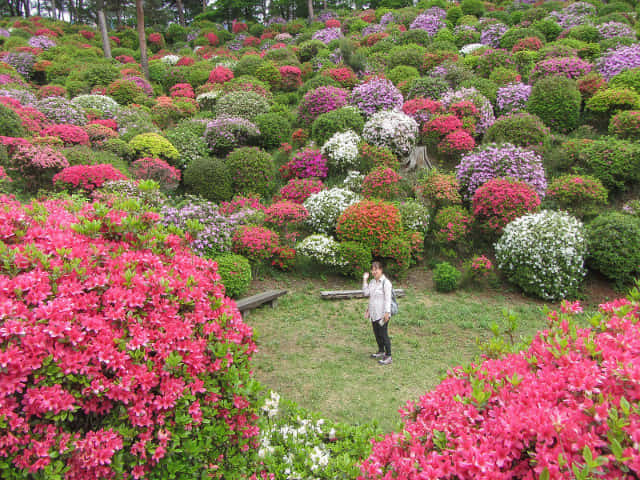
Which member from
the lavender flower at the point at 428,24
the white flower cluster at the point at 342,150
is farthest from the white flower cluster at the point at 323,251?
the lavender flower at the point at 428,24

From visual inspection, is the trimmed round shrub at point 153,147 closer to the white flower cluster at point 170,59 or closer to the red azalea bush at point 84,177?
the red azalea bush at point 84,177

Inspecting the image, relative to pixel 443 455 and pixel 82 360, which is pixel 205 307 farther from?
pixel 443 455

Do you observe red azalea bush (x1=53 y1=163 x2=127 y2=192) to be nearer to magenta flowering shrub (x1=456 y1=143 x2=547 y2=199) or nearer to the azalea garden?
the azalea garden

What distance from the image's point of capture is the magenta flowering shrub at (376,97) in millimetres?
14523

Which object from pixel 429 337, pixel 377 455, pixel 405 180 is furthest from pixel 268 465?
pixel 405 180

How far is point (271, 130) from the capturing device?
1452 cm

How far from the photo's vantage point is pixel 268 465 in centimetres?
320

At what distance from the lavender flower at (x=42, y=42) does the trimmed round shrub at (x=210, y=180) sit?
865 inches

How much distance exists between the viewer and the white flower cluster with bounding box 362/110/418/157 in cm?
1266

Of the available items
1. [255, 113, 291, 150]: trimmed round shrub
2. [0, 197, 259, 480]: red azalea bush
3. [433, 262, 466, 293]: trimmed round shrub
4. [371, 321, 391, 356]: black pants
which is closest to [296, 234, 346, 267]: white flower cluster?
[433, 262, 466, 293]: trimmed round shrub

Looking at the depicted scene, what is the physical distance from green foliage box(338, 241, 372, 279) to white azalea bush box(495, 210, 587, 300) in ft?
10.5

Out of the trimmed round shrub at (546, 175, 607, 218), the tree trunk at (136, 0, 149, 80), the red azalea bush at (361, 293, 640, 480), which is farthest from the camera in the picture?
the tree trunk at (136, 0, 149, 80)

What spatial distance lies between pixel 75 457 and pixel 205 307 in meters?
1.09

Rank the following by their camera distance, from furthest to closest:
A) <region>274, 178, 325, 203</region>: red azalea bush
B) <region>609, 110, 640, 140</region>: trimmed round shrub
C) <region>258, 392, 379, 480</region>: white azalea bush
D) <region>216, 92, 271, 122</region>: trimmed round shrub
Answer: <region>216, 92, 271, 122</region>: trimmed round shrub < <region>274, 178, 325, 203</region>: red azalea bush < <region>609, 110, 640, 140</region>: trimmed round shrub < <region>258, 392, 379, 480</region>: white azalea bush
